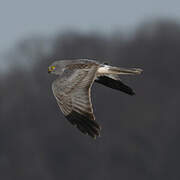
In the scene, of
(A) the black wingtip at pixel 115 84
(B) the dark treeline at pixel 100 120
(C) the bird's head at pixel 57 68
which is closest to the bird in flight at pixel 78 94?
(C) the bird's head at pixel 57 68

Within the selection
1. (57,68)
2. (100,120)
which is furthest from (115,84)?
(100,120)

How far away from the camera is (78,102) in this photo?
13625 mm

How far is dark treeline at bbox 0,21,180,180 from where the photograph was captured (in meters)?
50.8

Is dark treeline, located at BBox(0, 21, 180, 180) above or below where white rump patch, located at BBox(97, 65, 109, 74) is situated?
below

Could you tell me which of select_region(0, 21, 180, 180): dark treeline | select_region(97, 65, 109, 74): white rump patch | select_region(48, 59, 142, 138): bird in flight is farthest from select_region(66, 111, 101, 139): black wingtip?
select_region(0, 21, 180, 180): dark treeline

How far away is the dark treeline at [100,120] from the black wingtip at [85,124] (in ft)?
115

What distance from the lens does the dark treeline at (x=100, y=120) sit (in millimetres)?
50750

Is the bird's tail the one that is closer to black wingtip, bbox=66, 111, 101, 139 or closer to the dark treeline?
black wingtip, bbox=66, 111, 101, 139

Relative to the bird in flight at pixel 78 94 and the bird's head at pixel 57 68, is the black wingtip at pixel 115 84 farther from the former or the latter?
the bird's head at pixel 57 68

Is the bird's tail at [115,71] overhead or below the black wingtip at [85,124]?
overhead

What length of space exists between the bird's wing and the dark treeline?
115 ft

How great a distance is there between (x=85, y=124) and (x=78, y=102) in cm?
31

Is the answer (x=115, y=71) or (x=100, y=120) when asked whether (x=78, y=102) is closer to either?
(x=115, y=71)

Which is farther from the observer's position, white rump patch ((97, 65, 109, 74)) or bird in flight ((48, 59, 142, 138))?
white rump patch ((97, 65, 109, 74))
